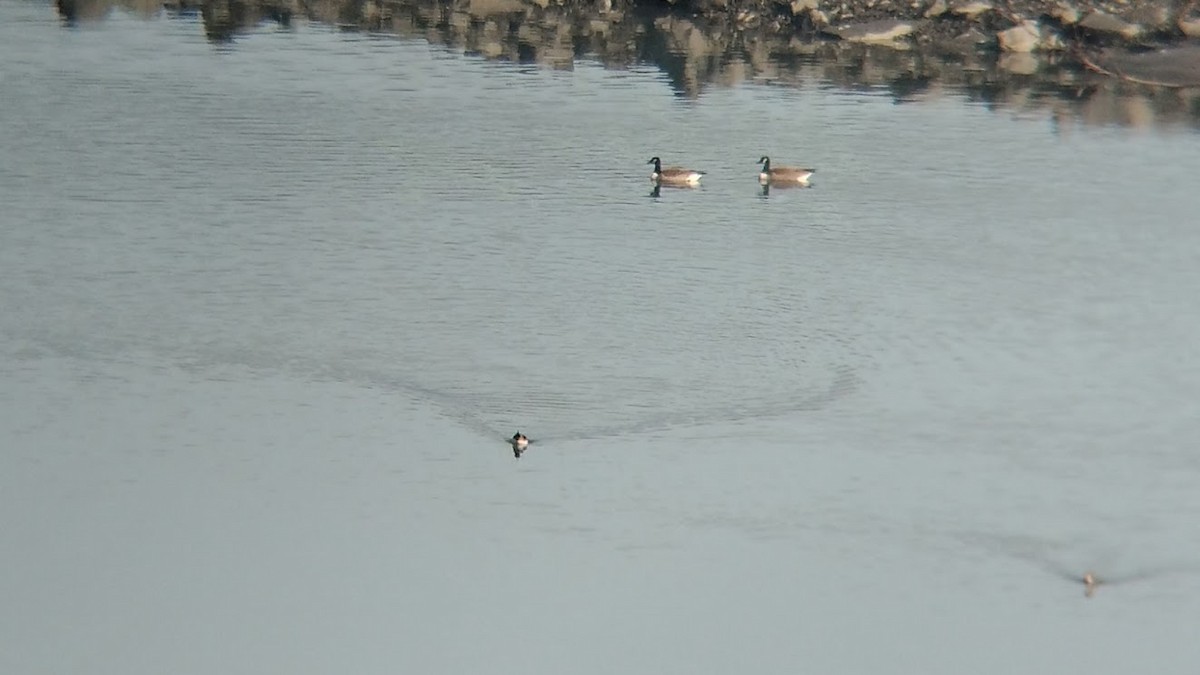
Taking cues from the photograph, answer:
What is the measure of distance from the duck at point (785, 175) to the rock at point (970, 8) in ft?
35.5

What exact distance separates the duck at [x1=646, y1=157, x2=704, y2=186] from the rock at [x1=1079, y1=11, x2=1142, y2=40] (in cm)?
1147

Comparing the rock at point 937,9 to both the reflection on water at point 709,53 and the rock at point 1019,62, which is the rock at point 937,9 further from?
the rock at point 1019,62

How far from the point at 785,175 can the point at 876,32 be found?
10747 mm

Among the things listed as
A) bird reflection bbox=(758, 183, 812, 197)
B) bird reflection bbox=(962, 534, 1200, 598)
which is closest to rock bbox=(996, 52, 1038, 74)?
bird reflection bbox=(758, 183, 812, 197)

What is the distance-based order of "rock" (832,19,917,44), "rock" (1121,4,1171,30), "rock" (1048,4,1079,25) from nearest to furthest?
"rock" (1121,4,1171,30) → "rock" (1048,4,1079,25) → "rock" (832,19,917,44)

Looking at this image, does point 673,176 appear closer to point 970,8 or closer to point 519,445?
point 519,445

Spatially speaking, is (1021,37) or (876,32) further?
(876,32)

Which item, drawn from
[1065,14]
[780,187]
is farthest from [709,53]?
[780,187]

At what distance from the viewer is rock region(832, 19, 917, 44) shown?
107 feet

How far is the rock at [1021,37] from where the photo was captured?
105 feet

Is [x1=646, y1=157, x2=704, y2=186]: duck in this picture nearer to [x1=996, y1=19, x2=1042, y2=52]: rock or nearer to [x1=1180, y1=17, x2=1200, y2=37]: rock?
[x1=996, y1=19, x2=1042, y2=52]: rock

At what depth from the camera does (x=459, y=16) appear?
34031mm

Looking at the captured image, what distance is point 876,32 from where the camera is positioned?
107ft

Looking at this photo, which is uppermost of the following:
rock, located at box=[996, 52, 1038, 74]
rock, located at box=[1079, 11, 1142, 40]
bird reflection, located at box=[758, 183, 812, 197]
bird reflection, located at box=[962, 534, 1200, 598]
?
rock, located at box=[1079, 11, 1142, 40]
